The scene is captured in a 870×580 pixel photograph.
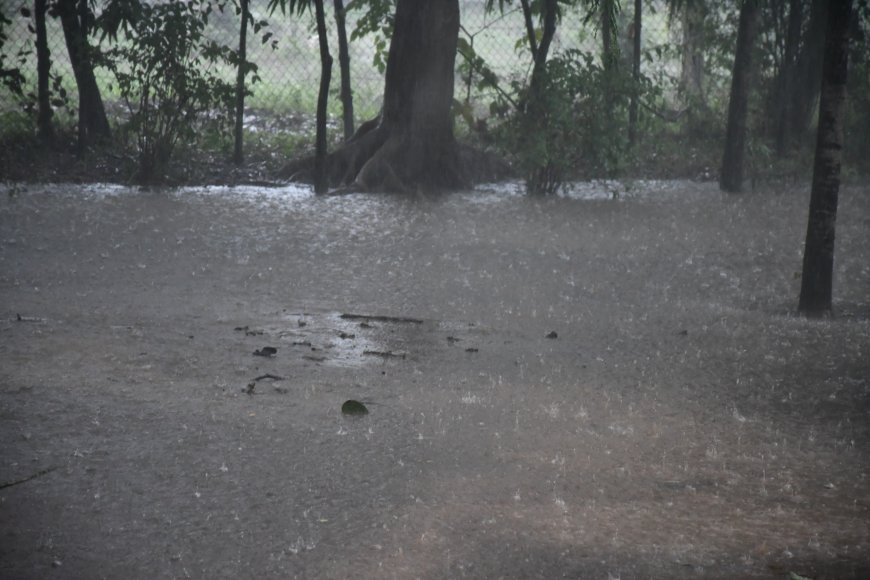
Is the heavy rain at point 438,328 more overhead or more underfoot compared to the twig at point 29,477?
more overhead

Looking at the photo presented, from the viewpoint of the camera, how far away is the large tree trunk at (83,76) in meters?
10.6

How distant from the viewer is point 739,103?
11.0 metres

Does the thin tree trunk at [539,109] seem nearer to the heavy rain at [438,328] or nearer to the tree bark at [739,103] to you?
the heavy rain at [438,328]

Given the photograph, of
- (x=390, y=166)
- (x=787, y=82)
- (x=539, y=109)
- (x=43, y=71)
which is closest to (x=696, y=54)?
(x=787, y=82)

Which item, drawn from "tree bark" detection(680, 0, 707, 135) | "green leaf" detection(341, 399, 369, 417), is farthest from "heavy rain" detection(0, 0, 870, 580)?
A: "tree bark" detection(680, 0, 707, 135)

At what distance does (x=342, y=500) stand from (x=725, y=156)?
8525 mm

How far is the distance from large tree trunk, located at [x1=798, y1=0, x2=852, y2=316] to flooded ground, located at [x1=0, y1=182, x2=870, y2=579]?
8.2 inches

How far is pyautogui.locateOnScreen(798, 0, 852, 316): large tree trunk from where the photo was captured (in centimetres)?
608

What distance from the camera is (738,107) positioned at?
1098cm

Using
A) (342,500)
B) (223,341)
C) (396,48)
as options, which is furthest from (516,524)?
(396,48)

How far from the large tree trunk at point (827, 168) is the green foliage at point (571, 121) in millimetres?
4450

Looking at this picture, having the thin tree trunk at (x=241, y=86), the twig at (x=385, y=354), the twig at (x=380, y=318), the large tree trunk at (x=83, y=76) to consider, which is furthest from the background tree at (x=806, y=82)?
the twig at (x=385, y=354)

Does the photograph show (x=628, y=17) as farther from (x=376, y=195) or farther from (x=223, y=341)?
(x=223, y=341)

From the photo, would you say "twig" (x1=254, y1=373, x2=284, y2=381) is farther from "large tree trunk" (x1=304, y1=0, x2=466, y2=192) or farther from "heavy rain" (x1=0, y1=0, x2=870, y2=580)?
"large tree trunk" (x1=304, y1=0, x2=466, y2=192)
